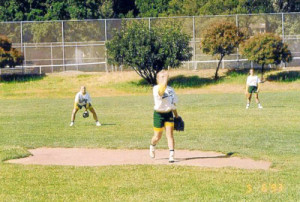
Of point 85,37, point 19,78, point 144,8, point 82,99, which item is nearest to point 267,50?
point 85,37

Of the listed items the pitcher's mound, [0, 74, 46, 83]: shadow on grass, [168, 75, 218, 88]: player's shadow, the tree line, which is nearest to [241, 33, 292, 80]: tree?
[168, 75, 218, 88]: player's shadow

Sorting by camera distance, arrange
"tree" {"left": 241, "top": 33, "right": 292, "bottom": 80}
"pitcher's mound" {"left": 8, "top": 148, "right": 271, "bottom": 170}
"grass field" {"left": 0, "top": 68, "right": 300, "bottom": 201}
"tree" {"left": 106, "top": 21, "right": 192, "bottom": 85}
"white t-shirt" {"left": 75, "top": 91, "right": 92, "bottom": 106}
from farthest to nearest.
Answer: "tree" {"left": 106, "top": 21, "right": 192, "bottom": 85}
"tree" {"left": 241, "top": 33, "right": 292, "bottom": 80}
"white t-shirt" {"left": 75, "top": 91, "right": 92, "bottom": 106}
"pitcher's mound" {"left": 8, "top": 148, "right": 271, "bottom": 170}
"grass field" {"left": 0, "top": 68, "right": 300, "bottom": 201}

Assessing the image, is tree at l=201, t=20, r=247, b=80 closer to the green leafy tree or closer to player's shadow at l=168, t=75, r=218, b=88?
player's shadow at l=168, t=75, r=218, b=88

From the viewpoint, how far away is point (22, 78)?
46.9 metres

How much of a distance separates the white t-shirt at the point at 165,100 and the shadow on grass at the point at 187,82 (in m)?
31.4

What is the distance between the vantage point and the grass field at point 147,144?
10.2m

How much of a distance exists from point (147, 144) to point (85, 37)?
33434 millimetres

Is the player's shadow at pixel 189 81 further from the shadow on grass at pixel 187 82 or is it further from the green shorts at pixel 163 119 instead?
the green shorts at pixel 163 119

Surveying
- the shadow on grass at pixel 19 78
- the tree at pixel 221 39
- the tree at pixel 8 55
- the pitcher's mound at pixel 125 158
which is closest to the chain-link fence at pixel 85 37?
the shadow on grass at pixel 19 78

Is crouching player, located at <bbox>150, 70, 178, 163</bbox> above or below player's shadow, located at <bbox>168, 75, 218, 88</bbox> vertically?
above

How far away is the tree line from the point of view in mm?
60350

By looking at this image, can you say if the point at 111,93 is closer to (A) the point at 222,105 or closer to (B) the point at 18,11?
(A) the point at 222,105

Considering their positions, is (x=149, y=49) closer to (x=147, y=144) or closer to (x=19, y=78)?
(x=19, y=78)

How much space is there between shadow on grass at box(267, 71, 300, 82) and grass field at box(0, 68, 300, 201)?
8870 millimetres
